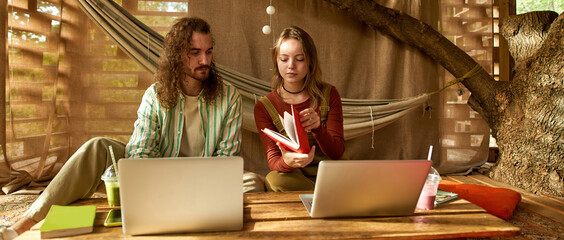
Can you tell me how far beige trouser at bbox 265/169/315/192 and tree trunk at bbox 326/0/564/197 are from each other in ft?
4.72

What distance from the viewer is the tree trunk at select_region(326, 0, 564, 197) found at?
2.14 metres

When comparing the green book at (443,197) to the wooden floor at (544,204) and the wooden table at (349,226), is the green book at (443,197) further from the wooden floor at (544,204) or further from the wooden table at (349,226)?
the wooden floor at (544,204)

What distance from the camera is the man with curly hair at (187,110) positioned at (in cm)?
153

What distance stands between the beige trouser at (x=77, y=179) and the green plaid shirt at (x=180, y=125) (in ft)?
0.39

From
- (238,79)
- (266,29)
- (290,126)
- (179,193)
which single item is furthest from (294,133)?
(266,29)

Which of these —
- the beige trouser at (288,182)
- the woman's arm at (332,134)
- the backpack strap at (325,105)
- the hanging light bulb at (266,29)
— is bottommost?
the beige trouser at (288,182)

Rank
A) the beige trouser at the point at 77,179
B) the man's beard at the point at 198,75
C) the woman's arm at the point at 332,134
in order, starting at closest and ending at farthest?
the beige trouser at the point at 77,179, the woman's arm at the point at 332,134, the man's beard at the point at 198,75

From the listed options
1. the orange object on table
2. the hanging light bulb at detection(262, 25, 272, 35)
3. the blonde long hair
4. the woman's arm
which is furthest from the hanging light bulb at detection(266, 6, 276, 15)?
the orange object on table

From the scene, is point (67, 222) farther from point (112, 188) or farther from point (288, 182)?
point (288, 182)

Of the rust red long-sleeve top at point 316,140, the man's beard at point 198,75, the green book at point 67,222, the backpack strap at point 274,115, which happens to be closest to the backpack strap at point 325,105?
the rust red long-sleeve top at point 316,140

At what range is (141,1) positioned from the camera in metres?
2.58

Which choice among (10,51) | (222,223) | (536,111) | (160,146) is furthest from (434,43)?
(10,51)

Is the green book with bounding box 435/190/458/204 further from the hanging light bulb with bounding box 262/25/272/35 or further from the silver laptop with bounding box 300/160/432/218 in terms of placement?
the hanging light bulb with bounding box 262/25/272/35

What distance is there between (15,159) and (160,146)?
1.25 metres
